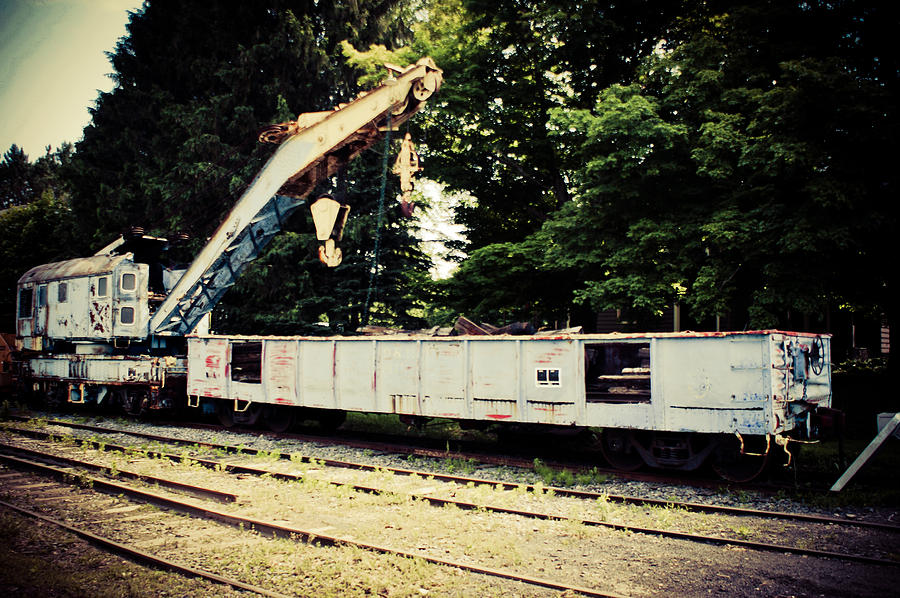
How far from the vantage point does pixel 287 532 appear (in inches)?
248

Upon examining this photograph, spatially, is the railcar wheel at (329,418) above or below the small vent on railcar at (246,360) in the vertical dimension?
below

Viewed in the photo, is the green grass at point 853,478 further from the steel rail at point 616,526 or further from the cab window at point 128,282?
the cab window at point 128,282

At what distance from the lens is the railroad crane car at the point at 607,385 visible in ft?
26.3

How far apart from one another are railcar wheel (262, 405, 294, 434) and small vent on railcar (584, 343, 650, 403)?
7.08 m

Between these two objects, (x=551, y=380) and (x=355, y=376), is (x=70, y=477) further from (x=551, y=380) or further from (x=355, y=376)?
(x=551, y=380)

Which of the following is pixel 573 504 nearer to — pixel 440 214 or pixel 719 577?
pixel 719 577

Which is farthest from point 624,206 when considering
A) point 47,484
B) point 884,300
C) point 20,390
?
point 20,390

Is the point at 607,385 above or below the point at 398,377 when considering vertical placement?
below

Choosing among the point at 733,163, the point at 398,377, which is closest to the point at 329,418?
the point at 398,377

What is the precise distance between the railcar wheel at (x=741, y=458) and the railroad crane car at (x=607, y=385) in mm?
16

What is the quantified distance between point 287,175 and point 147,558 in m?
8.80

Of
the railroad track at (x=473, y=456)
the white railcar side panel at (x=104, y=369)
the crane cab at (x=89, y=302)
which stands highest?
the crane cab at (x=89, y=302)

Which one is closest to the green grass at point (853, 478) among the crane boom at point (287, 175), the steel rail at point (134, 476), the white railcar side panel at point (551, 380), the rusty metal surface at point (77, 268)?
the white railcar side panel at point (551, 380)

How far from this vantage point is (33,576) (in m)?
5.25
